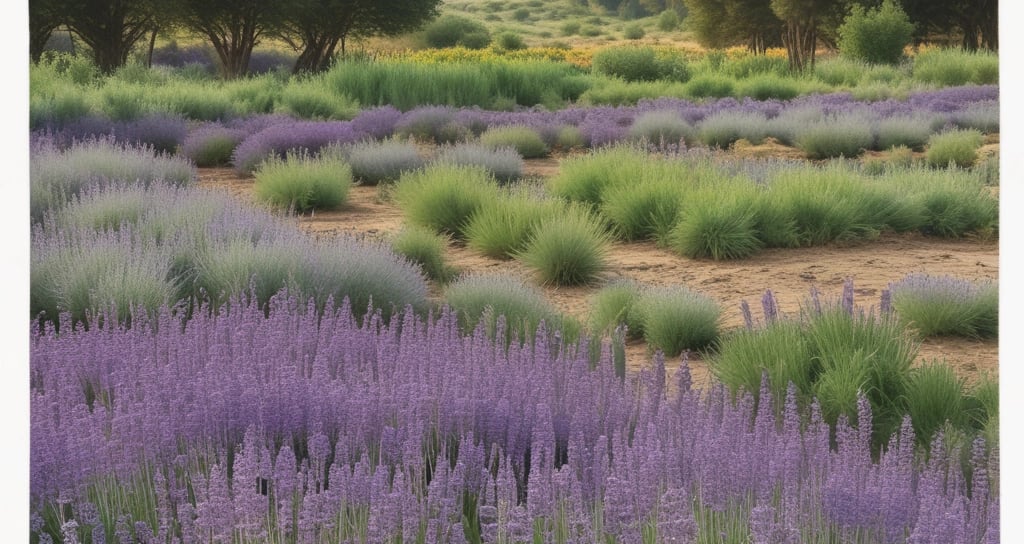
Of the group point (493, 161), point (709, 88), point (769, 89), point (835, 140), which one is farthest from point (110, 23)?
point (835, 140)

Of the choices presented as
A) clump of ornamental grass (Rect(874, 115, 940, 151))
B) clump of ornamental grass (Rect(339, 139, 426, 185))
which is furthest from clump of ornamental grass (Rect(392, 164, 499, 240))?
clump of ornamental grass (Rect(874, 115, 940, 151))

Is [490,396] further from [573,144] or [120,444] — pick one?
[573,144]

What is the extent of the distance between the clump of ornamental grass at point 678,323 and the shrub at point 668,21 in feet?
142

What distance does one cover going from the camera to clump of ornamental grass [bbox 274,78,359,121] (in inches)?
663

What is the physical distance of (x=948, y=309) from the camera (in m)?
5.31

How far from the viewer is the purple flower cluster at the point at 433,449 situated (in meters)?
2.41

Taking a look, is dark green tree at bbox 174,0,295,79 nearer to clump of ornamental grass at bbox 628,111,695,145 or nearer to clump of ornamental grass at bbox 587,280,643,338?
clump of ornamental grass at bbox 628,111,695,145

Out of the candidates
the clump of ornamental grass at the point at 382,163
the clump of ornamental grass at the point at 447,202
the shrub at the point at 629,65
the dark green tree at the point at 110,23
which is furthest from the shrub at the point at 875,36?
the clump of ornamental grass at the point at 447,202

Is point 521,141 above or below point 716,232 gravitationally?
above

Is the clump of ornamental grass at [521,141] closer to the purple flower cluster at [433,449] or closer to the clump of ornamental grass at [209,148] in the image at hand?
the clump of ornamental grass at [209,148]

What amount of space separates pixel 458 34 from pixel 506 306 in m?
25.7

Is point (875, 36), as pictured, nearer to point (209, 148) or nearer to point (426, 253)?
point (209, 148)

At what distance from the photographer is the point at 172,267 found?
5.50 meters

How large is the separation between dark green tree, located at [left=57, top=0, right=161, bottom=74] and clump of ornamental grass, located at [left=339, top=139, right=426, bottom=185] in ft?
33.8
